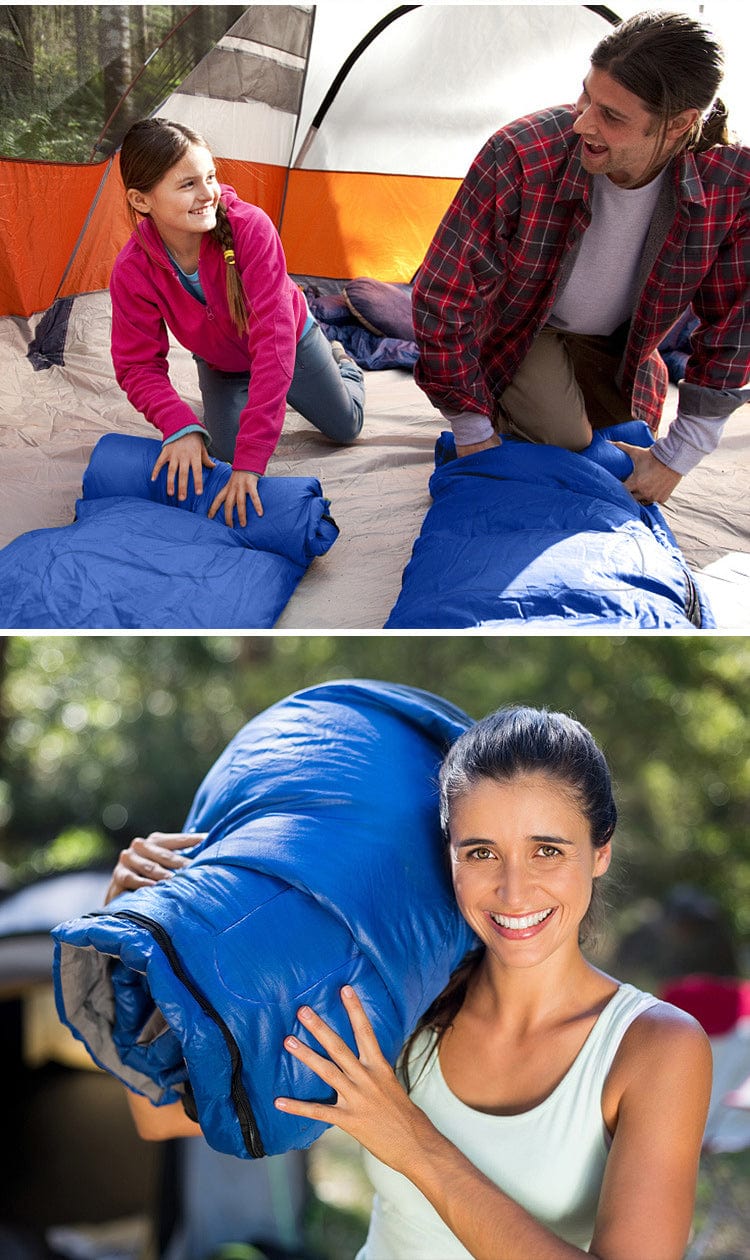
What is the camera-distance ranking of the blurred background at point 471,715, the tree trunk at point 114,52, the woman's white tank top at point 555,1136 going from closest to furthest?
the woman's white tank top at point 555,1136 → the tree trunk at point 114,52 → the blurred background at point 471,715

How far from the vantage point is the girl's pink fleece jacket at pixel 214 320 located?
2.29m

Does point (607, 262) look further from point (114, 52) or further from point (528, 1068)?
point (528, 1068)

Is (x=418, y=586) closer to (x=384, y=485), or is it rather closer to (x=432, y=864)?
(x=432, y=864)

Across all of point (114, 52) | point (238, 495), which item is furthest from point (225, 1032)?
point (114, 52)

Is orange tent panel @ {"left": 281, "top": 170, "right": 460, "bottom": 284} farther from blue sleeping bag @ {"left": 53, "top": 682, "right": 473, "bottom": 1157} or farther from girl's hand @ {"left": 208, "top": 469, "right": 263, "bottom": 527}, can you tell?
blue sleeping bag @ {"left": 53, "top": 682, "right": 473, "bottom": 1157}

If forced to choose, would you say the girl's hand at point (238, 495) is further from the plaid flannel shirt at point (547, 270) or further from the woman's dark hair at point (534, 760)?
the woman's dark hair at point (534, 760)

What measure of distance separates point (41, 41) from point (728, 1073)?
304 cm

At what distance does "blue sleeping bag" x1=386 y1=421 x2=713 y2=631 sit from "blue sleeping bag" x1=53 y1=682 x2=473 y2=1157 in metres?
0.31

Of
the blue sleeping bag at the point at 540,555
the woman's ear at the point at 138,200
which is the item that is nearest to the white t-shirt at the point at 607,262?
the blue sleeping bag at the point at 540,555

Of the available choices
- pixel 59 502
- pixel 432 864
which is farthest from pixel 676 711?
pixel 432 864

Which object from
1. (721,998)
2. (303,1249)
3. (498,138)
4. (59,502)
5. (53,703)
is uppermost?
(498,138)

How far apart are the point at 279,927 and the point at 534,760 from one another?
0.35m

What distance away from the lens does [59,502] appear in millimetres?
2564

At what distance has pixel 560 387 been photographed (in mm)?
2465
